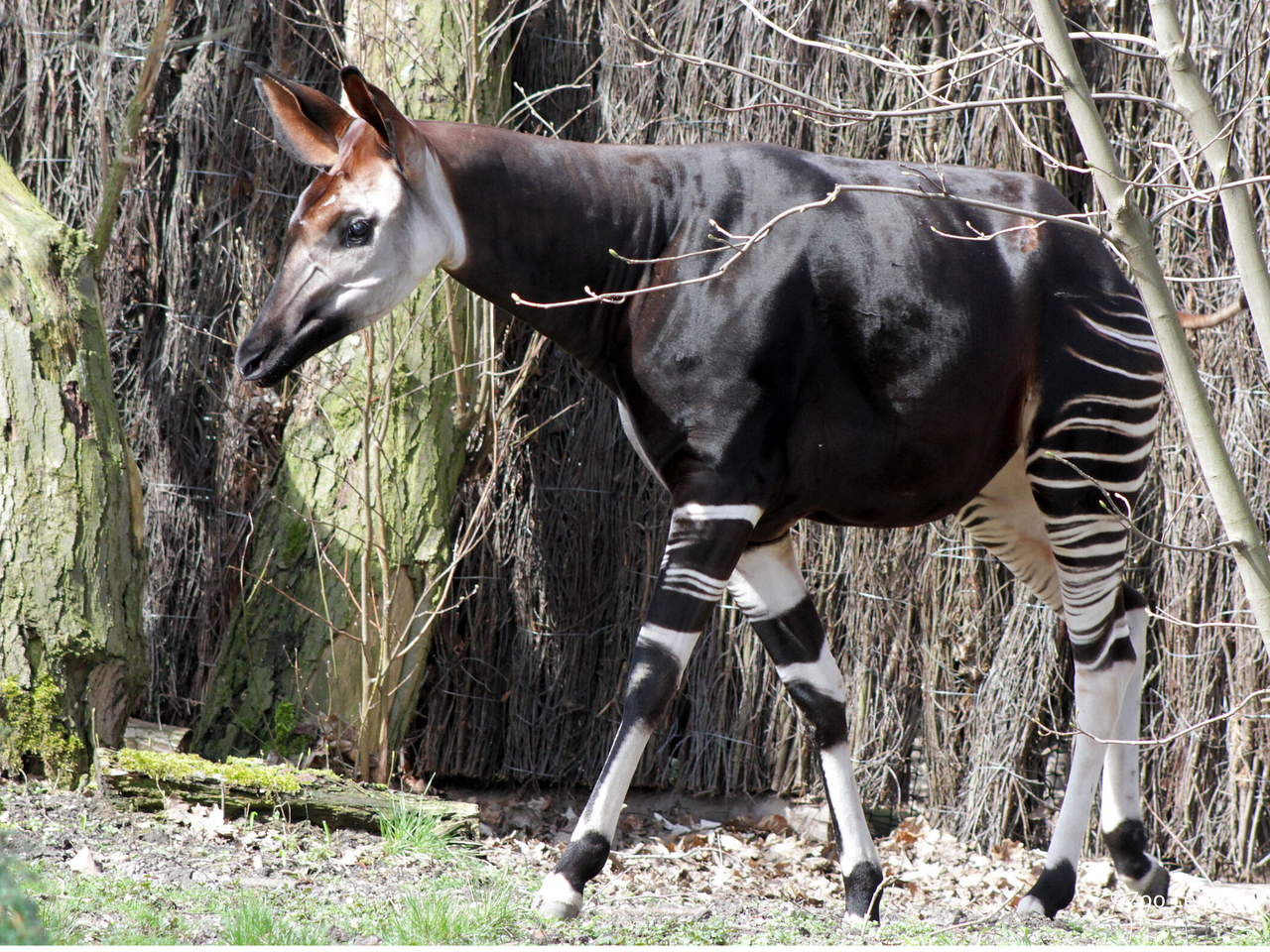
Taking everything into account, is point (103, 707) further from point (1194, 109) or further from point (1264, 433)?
point (1264, 433)

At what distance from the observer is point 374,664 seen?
13.1 feet

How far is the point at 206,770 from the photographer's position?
10.7 feet

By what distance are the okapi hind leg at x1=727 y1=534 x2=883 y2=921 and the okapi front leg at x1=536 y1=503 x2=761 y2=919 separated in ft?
1.14

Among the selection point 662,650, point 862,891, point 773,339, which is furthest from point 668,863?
point 773,339

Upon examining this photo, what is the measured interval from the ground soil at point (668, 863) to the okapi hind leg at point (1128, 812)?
0.08 m

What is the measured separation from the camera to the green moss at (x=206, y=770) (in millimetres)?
3133

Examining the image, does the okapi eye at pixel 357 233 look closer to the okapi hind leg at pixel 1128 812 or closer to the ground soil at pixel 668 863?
the ground soil at pixel 668 863

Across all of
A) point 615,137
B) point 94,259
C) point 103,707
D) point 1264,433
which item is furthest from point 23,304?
point 1264,433

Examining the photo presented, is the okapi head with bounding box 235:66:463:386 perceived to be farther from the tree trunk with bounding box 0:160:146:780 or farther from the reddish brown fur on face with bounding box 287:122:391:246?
the tree trunk with bounding box 0:160:146:780

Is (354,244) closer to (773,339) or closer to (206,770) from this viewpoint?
(773,339)

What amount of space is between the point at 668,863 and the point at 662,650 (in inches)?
66.0

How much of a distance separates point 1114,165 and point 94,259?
3025 millimetres

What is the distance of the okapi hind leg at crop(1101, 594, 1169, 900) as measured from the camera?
2.99 m

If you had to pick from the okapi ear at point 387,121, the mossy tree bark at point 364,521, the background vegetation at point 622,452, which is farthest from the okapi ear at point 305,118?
the background vegetation at point 622,452
